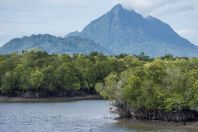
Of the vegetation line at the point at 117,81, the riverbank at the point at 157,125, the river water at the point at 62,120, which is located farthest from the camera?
the vegetation line at the point at 117,81

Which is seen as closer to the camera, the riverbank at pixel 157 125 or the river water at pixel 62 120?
the riverbank at pixel 157 125

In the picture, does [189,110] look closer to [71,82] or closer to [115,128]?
[115,128]

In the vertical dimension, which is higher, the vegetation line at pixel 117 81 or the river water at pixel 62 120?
the vegetation line at pixel 117 81

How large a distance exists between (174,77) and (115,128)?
14815mm

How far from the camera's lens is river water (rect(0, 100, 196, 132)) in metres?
85.1

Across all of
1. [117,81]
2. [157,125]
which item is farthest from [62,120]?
[157,125]

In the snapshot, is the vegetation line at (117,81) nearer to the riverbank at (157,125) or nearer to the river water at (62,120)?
the riverbank at (157,125)

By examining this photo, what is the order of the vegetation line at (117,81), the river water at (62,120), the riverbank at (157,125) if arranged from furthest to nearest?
the vegetation line at (117,81), the river water at (62,120), the riverbank at (157,125)

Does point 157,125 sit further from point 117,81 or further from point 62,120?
point 62,120

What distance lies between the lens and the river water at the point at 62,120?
85.1 m

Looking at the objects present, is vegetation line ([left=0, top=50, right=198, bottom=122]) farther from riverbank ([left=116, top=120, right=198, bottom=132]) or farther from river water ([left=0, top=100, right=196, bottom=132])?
river water ([left=0, top=100, right=196, bottom=132])

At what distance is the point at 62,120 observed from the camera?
9856cm

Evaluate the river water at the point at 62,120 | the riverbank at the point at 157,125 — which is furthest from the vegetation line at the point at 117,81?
the river water at the point at 62,120

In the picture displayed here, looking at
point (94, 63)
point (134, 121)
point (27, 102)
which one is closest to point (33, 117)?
point (134, 121)
